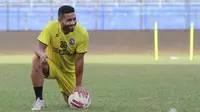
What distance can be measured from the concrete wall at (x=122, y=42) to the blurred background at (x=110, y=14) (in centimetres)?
209

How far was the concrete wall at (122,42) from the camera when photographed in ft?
90.5

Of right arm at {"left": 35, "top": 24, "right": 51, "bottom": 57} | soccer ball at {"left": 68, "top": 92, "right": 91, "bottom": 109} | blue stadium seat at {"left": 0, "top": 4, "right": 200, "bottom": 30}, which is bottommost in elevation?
blue stadium seat at {"left": 0, "top": 4, "right": 200, "bottom": 30}

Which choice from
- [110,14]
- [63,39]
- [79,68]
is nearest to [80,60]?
[79,68]

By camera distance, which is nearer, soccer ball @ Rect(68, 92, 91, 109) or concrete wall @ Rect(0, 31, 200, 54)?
soccer ball @ Rect(68, 92, 91, 109)

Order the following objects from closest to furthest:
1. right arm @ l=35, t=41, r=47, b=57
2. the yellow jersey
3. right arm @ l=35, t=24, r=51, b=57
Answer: right arm @ l=35, t=41, r=47, b=57
right arm @ l=35, t=24, r=51, b=57
the yellow jersey

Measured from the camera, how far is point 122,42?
91.1 feet

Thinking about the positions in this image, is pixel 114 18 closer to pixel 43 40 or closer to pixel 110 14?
pixel 110 14

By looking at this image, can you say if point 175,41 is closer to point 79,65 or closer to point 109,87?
point 109,87

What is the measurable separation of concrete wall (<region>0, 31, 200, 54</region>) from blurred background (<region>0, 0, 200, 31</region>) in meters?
2.09

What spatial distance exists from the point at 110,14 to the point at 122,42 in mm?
4769

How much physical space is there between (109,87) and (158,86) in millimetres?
1037

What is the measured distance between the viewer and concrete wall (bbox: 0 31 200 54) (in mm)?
27594

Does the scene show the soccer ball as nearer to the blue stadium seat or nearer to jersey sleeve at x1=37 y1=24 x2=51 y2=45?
jersey sleeve at x1=37 y1=24 x2=51 y2=45

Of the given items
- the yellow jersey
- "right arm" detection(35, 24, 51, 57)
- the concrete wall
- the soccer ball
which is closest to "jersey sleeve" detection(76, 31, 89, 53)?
the yellow jersey
